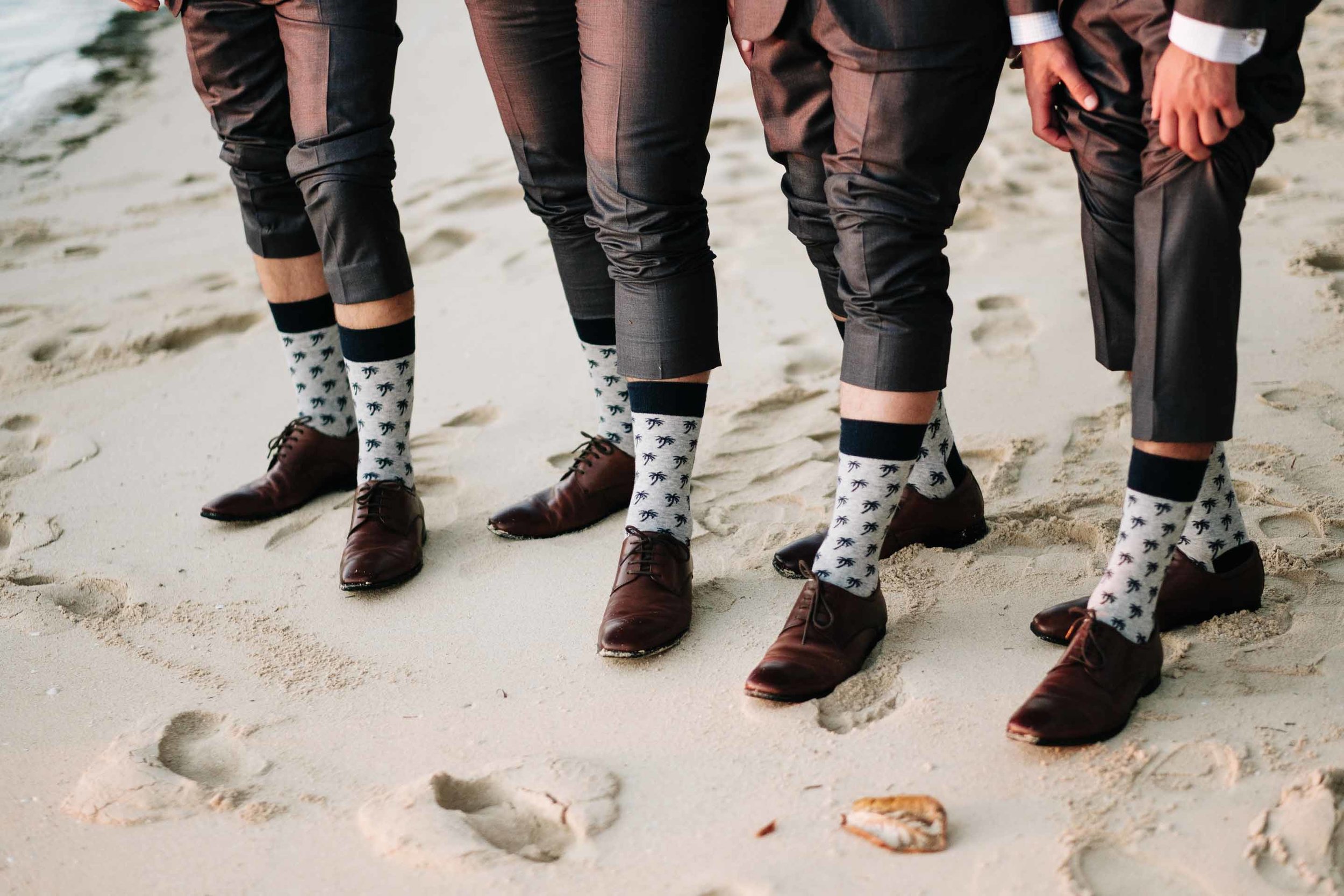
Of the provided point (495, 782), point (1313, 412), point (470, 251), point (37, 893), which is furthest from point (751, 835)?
point (470, 251)

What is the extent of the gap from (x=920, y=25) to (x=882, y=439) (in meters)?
0.51

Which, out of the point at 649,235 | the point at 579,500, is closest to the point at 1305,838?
the point at 649,235

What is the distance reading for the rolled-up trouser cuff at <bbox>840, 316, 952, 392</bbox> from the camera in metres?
1.51

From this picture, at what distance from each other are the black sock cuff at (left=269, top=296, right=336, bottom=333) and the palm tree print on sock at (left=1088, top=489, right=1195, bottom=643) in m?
1.44

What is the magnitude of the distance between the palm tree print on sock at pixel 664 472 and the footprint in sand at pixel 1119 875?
77 cm

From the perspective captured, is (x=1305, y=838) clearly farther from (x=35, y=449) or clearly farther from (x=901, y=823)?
(x=35, y=449)

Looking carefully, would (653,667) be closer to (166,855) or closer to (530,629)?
(530,629)

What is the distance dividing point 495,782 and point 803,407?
123cm

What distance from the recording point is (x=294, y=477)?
7.39 ft

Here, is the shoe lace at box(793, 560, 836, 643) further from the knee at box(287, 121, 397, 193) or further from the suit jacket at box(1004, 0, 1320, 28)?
the knee at box(287, 121, 397, 193)

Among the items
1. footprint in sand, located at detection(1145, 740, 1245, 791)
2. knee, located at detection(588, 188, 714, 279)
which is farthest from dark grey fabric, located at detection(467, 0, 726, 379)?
footprint in sand, located at detection(1145, 740, 1245, 791)

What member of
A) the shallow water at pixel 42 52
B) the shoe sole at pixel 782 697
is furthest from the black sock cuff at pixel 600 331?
the shallow water at pixel 42 52

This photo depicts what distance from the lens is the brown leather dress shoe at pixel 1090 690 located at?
1.41 meters

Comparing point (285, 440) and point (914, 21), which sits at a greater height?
point (914, 21)
